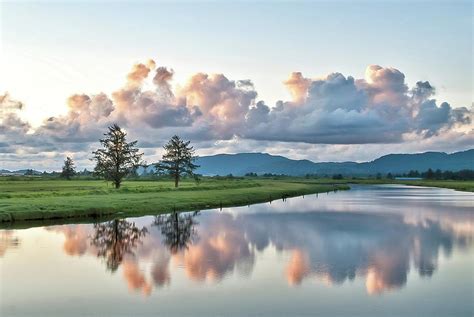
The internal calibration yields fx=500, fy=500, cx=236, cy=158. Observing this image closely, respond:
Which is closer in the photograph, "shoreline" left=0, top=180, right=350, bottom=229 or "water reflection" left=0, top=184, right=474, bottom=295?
"water reflection" left=0, top=184, right=474, bottom=295

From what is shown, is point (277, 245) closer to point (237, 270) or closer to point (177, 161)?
point (237, 270)

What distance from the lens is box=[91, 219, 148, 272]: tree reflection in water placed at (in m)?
33.7

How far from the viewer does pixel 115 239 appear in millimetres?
41156

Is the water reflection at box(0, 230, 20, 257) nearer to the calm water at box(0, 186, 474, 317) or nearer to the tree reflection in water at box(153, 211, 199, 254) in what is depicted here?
the calm water at box(0, 186, 474, 317)

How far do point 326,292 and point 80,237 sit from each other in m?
24.7

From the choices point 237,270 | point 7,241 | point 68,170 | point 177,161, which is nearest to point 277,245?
point 237,270

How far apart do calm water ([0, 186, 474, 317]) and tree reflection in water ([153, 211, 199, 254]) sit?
17 centimetres

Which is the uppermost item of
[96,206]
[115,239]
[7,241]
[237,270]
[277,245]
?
[96,206]

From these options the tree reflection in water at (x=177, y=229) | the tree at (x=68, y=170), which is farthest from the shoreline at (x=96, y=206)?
the tree at (x=68, y=170)

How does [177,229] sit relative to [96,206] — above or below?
below

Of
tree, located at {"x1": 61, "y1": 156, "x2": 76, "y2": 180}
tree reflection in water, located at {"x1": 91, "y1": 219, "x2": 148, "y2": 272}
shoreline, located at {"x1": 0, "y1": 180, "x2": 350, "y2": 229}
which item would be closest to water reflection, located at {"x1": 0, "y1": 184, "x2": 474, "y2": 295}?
tree reflection in water, located at {"x1": 91, "y1": 219, "x2": 148, "y2": 272}

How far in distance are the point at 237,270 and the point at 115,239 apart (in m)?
15.7

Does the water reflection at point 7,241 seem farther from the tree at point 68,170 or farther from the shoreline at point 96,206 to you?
the tree at point 68,170

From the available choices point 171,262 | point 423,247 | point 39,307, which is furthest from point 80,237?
point 423,247
